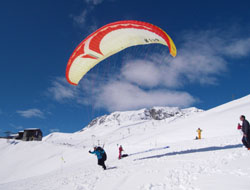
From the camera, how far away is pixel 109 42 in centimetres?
1091

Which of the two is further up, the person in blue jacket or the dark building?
the dark building

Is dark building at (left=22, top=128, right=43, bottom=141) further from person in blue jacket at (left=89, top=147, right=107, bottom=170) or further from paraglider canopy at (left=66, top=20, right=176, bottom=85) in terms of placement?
person in blue jacket at (left=89, top=147, right=107, bottom=170)

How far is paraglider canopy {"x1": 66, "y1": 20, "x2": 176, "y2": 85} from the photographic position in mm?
9555

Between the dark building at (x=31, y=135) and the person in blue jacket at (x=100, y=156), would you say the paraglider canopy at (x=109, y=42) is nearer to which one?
the person in blue jacket at (x=100, y=156)

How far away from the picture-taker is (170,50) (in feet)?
30.0

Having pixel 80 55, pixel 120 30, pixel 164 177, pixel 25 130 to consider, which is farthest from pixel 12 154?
pixel 164 177

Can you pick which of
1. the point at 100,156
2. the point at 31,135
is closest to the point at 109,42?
the point at 100,156

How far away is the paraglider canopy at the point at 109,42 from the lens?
955 centimetres

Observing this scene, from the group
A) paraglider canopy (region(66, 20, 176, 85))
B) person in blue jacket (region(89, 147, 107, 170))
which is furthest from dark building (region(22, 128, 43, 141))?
person in blue jacket (region(89, 147, 107, 170))

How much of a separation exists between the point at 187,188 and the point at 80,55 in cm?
955

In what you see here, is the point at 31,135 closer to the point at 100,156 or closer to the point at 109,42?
the point at 100,156

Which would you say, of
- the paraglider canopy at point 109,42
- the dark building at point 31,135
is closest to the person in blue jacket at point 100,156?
the paraglider canopy at point 109,42

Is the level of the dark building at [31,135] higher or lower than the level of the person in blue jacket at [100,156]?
higher

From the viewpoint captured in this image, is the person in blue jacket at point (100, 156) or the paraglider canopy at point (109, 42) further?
the paraglider canopy at point (109, 42)
